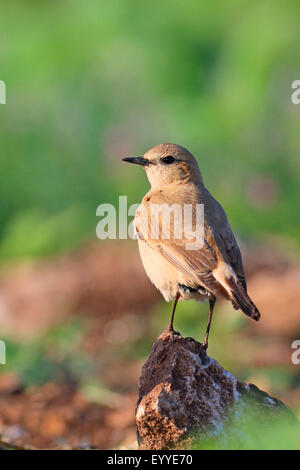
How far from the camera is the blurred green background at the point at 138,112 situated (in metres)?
13.2

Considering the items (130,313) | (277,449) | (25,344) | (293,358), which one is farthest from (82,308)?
(277,449)

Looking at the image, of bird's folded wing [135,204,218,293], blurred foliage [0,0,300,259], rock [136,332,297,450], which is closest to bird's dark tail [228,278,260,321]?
bird's folded wing [135,204,218,293]

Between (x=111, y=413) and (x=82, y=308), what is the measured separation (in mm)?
3413

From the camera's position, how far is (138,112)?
15164mm

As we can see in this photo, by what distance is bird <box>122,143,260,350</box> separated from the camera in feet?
18.2

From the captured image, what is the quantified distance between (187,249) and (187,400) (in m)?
1.14

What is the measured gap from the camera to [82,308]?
11.0 metres

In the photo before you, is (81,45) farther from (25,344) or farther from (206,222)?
(206,222)

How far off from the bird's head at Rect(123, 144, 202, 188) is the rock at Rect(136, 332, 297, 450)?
59.2 inches
